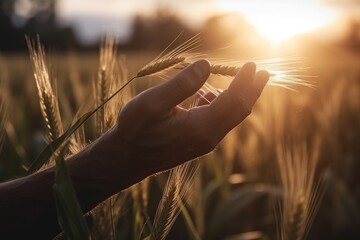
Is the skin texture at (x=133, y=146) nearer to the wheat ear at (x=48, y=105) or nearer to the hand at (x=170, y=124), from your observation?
the hand at (x=170, y=124)

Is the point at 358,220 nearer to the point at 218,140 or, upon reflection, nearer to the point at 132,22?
the point at 218,140

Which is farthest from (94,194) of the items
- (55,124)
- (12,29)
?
(12,29)

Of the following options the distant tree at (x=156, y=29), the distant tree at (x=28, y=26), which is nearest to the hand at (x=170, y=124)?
the distant tree at (x=28, y=26)

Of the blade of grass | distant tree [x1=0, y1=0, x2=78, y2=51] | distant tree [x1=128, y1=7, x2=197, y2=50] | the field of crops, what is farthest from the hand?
distant tree [x1=128, y1=7, x2=197, y2=50]

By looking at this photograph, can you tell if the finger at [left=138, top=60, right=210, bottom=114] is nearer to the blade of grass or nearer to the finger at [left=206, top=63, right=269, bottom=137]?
the finger at [left=206, top=63, right=269, bottom=137]

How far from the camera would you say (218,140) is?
127 cm

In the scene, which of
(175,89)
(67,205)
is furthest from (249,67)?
(67,205)

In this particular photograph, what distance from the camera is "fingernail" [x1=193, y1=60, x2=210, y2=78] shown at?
1142 mm

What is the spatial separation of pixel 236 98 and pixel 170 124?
0.50ft

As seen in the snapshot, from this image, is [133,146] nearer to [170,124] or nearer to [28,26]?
[170,124]

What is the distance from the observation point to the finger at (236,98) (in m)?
1.18

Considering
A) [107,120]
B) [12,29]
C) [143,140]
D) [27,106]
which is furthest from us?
[12,29]

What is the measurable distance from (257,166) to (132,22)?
5383 centimetres

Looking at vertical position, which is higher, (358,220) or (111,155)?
(111,155)
